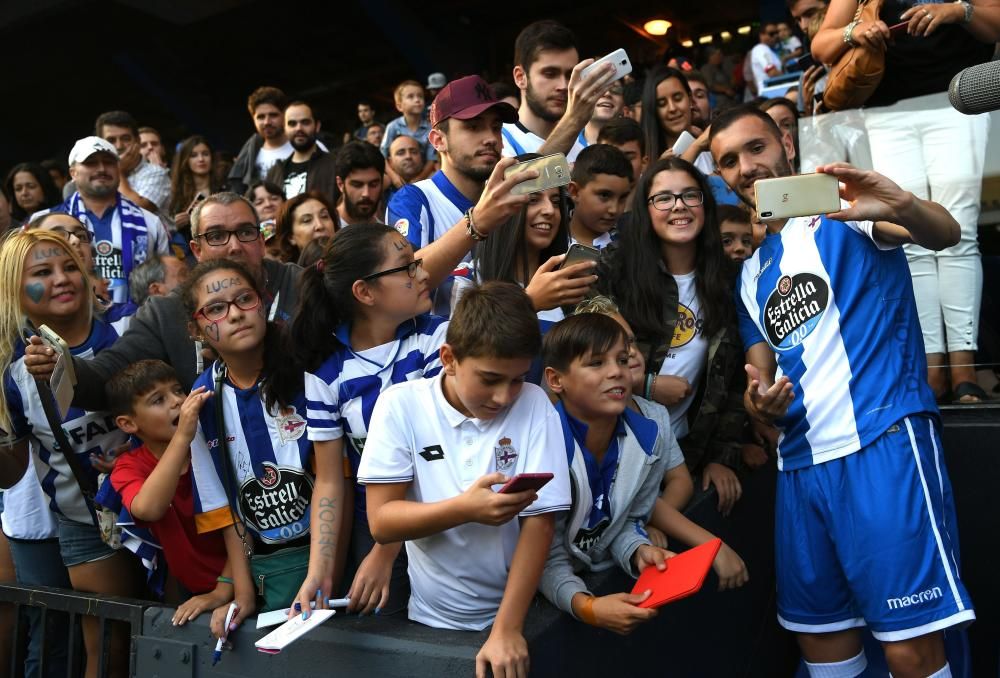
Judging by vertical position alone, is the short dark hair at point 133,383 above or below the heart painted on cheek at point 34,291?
below

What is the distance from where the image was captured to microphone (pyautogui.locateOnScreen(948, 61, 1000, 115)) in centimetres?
192

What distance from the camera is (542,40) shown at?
4.50 meters

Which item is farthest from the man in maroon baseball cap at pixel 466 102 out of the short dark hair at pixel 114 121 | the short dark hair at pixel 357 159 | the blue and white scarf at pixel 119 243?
the short dark hair at pixel 114 121

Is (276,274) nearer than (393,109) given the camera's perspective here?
Yes

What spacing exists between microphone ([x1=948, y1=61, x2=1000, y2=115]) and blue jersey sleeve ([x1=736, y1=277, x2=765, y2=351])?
1368 mm

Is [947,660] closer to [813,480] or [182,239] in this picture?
[813,480]

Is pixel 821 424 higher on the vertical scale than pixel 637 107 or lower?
lower

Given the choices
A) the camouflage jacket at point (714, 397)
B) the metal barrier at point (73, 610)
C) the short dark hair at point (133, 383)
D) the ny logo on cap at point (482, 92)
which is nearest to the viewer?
the metal barrier at point (73, 610)

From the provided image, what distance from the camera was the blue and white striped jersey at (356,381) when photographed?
9.74 feet

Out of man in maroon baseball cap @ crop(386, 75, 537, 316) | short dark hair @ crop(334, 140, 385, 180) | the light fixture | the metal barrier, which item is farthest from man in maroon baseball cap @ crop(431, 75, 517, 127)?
the light fixture

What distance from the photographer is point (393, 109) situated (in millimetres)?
18594

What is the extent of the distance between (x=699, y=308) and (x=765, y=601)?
1332 millimetres

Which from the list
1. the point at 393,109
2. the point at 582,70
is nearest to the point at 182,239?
the point at 582,70

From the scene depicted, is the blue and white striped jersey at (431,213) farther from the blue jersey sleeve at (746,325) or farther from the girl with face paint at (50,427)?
the girl with face paint at (50,427)
